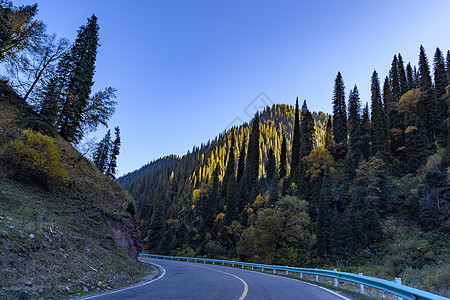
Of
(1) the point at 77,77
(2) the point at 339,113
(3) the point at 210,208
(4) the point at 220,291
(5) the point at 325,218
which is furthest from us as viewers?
(3) the point at 210,208

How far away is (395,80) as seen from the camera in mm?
74250

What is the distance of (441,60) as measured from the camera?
223 ft

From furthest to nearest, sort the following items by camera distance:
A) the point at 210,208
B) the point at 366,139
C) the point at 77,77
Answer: the point at 210,208, the point at 366,139, the point at 77,77

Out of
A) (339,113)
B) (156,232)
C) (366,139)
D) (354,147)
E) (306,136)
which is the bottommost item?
(156,232)

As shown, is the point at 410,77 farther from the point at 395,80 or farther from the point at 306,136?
the point at 306,136

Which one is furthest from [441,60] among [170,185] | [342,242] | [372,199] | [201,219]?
[170,185]

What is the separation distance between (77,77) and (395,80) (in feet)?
273

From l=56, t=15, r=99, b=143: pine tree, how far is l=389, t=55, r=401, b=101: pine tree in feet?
247

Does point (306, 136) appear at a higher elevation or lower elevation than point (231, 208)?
higher

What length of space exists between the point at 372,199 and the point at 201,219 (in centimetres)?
5331

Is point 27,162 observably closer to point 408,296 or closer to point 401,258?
point 408,296

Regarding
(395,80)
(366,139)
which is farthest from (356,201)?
(395,80)

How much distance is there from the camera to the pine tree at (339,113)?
6366cm

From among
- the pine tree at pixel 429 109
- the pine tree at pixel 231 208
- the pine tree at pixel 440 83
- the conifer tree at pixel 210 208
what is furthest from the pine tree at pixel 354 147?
the conifer tree at pixel 210 208
